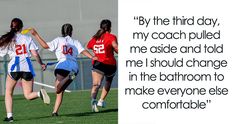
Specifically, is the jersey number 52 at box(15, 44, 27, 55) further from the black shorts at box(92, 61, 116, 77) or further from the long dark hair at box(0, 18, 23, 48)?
the black shorts at box(92, 61, 116, 77)

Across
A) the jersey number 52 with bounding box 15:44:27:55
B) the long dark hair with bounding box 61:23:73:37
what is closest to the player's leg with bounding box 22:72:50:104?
the jersey number 52 with bounding box 15:44:27:55

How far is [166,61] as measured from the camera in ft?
19.1

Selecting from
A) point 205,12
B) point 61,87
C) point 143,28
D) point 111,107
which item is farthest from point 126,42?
point 111,107

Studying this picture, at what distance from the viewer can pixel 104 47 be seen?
17.9 meters

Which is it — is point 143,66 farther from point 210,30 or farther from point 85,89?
point 85,89

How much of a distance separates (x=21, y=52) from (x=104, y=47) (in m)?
2.63

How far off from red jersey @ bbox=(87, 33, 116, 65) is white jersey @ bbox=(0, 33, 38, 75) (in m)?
2.40

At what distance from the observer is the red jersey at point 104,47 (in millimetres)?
17792

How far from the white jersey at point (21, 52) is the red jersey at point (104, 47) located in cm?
240

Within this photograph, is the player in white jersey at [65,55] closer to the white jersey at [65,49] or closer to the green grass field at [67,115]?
the white jersey at [65,49]

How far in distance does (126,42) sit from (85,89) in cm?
2902

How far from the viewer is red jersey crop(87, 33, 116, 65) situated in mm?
17792

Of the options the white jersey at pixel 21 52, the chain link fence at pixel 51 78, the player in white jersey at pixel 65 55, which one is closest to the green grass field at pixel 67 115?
the player in white jersey at pixel 65 55

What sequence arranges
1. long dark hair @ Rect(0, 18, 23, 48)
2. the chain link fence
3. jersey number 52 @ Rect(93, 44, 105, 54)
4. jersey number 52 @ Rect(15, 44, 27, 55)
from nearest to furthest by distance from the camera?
long dark hair @ Rect(0, 18, 23, 48) < jersey number 52 @ Rect(15, 44, 27, 55) < jersey number 52 @ Rect(93, 44, 105, 54) < the chain link fence
